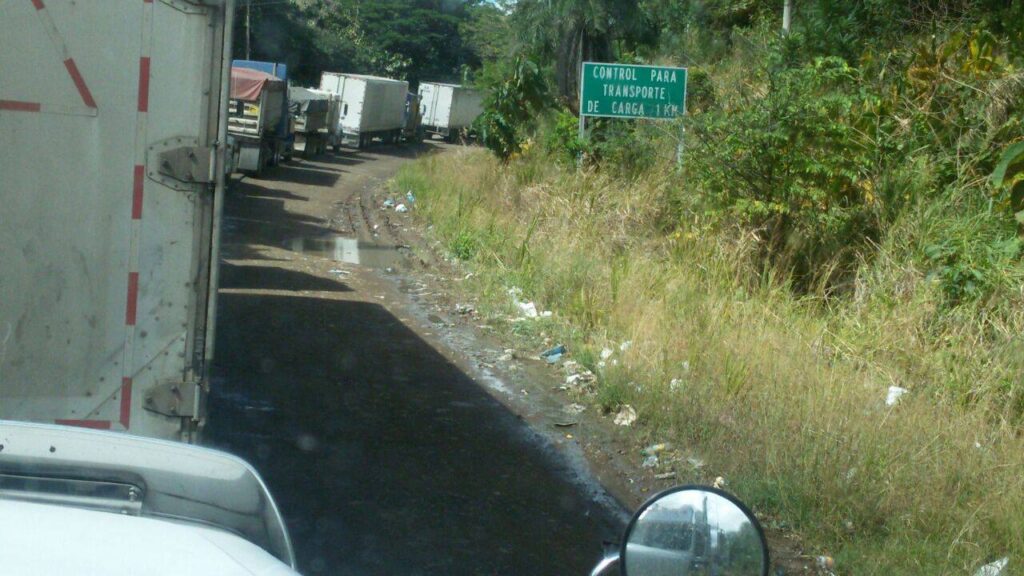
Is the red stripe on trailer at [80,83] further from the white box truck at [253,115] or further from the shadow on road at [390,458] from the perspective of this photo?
the white box truck at [253,115]

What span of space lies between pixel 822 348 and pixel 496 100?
11.9m

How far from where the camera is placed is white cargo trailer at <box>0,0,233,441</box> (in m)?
4.08

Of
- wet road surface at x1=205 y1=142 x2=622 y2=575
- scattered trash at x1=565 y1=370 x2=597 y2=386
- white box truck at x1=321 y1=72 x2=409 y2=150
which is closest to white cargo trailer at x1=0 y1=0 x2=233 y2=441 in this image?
wet road surface at x1=205 y1=142 x2=622 y2=575

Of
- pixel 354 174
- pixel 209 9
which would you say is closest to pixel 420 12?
pixel 354 174

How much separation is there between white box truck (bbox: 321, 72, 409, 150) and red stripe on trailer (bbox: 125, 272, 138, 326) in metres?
34.5

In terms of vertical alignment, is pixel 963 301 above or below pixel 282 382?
above

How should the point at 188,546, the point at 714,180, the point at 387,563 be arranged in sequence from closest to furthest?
1. the point at 188,546
2. the point at 387,563
3. the point at 714,180

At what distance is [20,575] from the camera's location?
160 centimetres

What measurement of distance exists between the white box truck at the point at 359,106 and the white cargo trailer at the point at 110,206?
34506 millimetres

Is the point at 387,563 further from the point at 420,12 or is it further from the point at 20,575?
the point at 420,12

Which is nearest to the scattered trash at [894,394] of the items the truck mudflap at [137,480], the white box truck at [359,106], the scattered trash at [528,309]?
the scattered trash at [528,309]

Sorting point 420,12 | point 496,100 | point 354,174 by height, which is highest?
point 420,12

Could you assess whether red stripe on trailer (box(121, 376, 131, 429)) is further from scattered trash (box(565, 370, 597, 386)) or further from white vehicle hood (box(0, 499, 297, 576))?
scattered trash (box(565, 370, 597, 386))

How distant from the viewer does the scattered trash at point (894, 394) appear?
7.00 m
